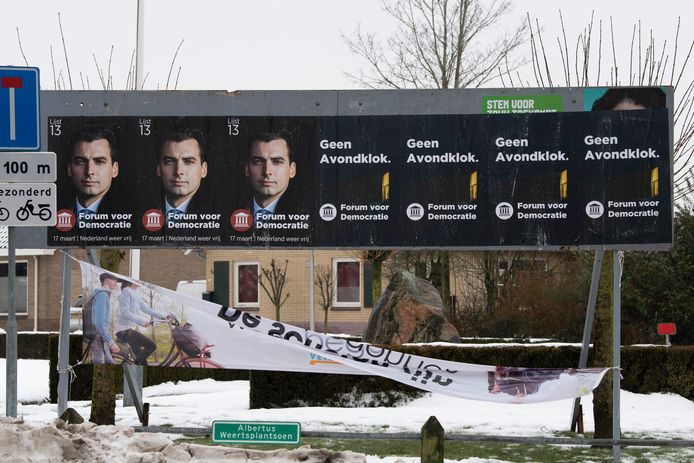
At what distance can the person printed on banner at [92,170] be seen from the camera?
12.2 metres

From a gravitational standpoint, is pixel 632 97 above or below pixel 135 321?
above

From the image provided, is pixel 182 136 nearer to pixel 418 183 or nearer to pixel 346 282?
pixel 418 183

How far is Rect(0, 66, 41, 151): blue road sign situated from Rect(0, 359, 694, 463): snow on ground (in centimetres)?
462

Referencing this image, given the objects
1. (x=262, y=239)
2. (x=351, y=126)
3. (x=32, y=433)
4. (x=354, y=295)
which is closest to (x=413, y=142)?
(x=351, y=126)

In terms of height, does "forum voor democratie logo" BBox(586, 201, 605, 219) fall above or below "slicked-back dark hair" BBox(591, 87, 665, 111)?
below

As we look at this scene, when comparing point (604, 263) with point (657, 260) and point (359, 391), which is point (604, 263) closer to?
point (359, 391)

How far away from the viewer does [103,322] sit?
472 inches

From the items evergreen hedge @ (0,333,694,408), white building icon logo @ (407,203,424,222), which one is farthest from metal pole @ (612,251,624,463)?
evergreen hedge @ (0,333,694,408)

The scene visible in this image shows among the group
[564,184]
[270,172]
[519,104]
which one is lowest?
[564,184]

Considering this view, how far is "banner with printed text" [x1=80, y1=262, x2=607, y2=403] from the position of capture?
1140cm

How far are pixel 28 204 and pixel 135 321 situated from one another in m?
2.54

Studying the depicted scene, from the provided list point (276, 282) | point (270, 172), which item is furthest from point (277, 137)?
point (276, 282)

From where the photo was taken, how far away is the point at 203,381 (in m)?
21.5

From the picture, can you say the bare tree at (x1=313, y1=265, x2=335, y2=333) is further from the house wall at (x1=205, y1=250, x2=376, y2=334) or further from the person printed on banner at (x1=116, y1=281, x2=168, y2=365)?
the person printed on banner at (x1=116, y1=281, x2=168, y2=365)
